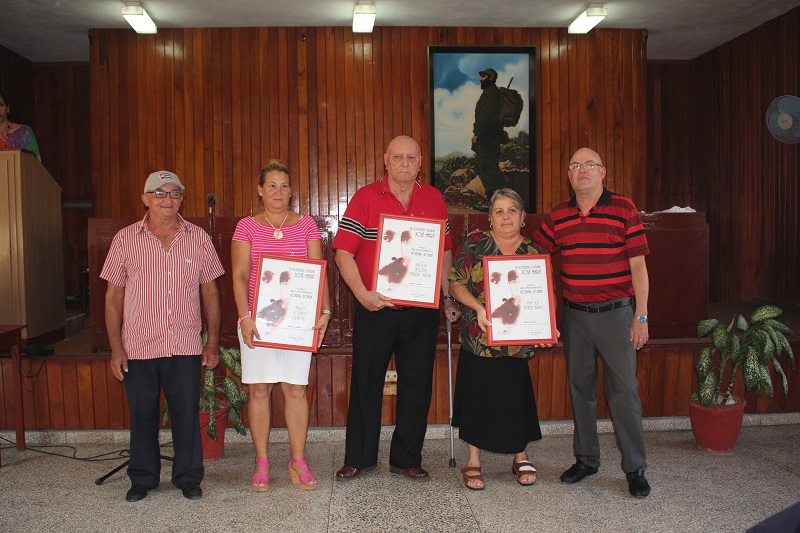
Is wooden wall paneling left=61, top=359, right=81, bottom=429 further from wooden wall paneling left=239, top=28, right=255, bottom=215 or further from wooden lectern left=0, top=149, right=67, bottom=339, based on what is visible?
wooden wall paneling left=239, top=28, right=255, bottom=215

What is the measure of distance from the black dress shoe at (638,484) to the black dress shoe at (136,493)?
2.43m

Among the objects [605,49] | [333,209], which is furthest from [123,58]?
[605,49]

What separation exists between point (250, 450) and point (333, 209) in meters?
3.58

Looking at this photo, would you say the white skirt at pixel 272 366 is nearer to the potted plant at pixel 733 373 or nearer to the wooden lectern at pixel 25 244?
the potted plant at pixel 733 373

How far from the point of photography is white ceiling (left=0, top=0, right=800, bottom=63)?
20.5 ft

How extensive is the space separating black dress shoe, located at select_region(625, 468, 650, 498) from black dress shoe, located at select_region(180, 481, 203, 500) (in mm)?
2150

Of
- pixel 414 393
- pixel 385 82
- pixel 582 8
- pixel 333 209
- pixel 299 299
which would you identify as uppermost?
pixel 582 8

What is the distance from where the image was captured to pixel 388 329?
3.26 meters

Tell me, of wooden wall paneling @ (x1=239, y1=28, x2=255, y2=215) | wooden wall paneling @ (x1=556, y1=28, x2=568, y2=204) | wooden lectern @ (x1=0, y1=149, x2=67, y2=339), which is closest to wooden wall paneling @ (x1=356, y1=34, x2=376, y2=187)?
wooden wall paneling @ (x1=239, y1=28, x2=255, y2=215)

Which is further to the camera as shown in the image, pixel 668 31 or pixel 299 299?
pixel 668 31

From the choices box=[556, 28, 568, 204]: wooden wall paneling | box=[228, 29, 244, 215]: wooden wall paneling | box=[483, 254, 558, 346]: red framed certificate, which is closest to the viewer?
box=[483, 254, 558, 346]: red framed certificate

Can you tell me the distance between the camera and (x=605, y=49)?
7238 millimetres

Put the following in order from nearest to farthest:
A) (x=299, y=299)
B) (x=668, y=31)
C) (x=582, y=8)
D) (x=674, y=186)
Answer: (x=299, y=299)
(x=582, y=8)
(x=668, y=31)
(x=674, y=186)

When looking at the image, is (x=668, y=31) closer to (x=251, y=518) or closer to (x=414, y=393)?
(x=414, y=393)
